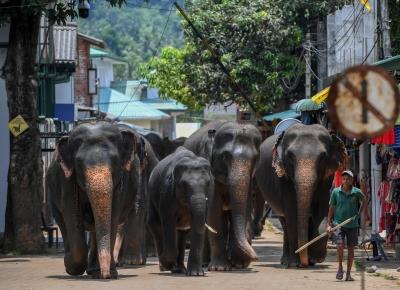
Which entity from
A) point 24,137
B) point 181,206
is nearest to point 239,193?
point 181,206

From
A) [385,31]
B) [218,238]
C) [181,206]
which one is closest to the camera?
[181,206]

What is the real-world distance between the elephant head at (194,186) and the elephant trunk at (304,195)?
184 centimetres

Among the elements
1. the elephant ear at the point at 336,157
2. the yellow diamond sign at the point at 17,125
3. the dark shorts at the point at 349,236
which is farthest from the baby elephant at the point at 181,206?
the yellow diamond sign at the point at 17,125

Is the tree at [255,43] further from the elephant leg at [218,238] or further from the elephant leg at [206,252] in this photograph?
the elephant leg at [218,238]

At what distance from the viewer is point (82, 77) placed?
6400 centimetres

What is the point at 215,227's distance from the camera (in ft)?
67.3

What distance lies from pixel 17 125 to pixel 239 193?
599 centimetres

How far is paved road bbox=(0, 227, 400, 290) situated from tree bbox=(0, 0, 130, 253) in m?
2.79

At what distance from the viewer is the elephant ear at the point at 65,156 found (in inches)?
712

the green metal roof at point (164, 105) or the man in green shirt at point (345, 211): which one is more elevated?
the green metal roof at point (164, 105)

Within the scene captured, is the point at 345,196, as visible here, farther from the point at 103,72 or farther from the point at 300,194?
the point at 103,72

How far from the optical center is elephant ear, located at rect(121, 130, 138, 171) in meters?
18.2

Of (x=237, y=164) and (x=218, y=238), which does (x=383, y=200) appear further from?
(x=218, y=238)

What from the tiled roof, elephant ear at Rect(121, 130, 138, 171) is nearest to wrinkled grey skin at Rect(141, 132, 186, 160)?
the tiled roof
